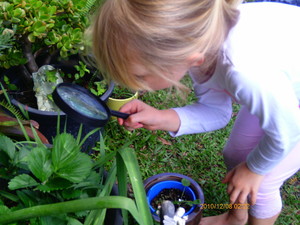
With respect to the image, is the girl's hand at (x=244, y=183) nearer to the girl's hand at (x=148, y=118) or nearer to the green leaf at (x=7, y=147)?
the girl's hand at (x=148, y=118)

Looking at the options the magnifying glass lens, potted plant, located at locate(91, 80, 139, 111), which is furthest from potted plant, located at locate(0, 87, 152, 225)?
potted plant, located at locate(91, 80, 139, 111)

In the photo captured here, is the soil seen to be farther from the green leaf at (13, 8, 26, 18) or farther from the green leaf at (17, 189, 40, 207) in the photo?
the green leaf at (13, 8, 26, 18)

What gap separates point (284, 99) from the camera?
1190 millimetres

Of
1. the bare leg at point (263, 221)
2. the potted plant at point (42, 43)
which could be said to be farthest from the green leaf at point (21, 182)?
the bare leg at point (263, 221)

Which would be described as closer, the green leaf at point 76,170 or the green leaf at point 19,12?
the green leaf at point 76,170

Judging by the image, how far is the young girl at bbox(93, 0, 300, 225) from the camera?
3.85ft

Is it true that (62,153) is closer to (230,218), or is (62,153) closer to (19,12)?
(19,12)

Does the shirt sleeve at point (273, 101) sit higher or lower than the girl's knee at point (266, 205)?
higher

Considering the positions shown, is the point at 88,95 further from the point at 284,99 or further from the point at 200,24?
the point at 284,99

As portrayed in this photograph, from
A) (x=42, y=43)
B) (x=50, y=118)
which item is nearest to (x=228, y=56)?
(x=50, y=118)

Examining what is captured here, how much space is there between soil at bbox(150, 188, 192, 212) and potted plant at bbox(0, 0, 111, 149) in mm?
404

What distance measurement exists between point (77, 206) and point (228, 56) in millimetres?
691

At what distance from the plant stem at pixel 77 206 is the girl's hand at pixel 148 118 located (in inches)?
22.4

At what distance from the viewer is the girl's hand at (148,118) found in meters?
1.53
